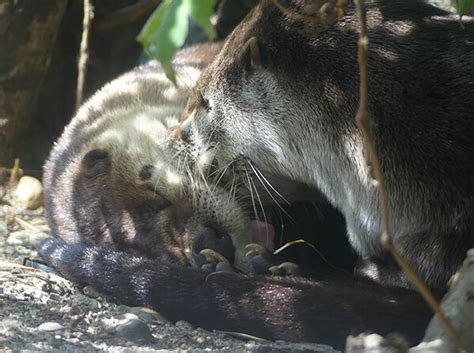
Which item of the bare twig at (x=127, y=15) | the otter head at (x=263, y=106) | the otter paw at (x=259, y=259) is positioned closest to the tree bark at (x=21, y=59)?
the bare twig at (x=127, y=15)

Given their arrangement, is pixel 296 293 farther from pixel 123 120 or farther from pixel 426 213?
pixel 123 120

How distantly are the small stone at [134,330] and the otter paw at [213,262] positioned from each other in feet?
1.73

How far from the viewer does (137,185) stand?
4418mm

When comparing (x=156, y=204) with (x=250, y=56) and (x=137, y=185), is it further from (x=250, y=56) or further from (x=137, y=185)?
(x=250, y=56)

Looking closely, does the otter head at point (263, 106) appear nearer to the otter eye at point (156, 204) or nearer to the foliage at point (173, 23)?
the otter eye at point (156, 204)

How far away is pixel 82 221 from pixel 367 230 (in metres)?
1.70

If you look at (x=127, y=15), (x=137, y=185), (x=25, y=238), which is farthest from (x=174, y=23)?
(x=127, y=15)

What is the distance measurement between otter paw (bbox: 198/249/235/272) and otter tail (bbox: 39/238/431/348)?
0.17m

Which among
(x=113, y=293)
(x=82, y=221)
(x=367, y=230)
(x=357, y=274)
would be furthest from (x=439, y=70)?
(x=82, y=221)

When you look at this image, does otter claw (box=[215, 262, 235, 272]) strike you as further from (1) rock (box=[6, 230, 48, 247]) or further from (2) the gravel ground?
(1) rock (box=[6, 230, 48, 247])

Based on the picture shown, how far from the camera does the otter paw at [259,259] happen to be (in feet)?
12.1

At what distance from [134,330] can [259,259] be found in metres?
0.78

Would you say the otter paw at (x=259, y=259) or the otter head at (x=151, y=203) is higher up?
the otter head at (x=151, y=203)

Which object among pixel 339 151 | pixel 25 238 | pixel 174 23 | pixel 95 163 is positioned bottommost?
pixel 25 238
